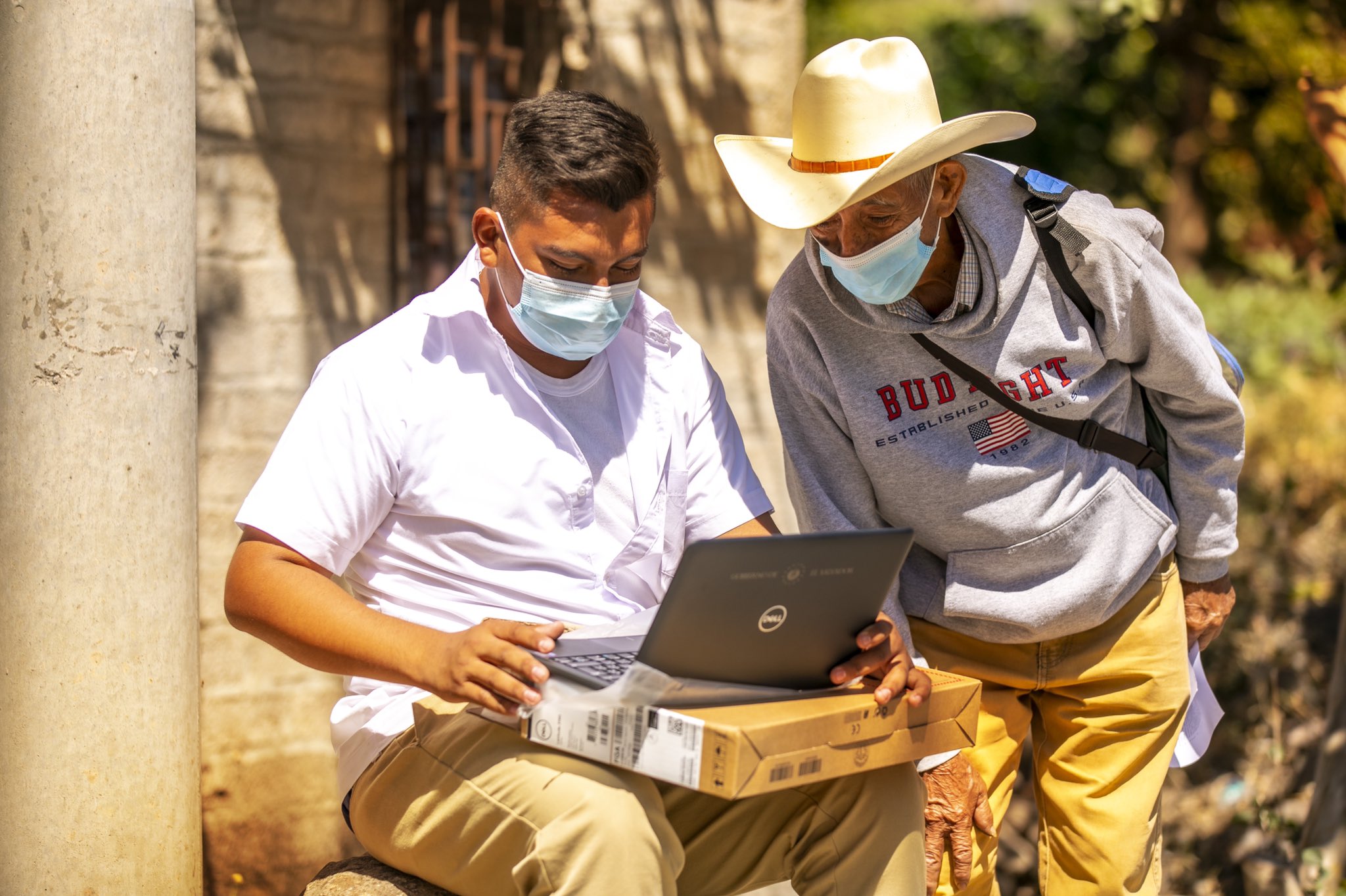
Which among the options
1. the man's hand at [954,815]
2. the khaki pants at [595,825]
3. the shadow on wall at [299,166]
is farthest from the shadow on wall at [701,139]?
the khaki pants at [595,825]

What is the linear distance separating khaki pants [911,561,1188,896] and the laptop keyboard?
40.6 inches

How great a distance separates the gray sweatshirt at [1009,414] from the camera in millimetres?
2785

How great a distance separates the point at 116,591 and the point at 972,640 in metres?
1.78

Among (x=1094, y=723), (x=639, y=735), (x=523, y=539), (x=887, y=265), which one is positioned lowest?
(x=1094, y=723)

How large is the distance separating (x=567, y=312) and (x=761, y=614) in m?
0.81

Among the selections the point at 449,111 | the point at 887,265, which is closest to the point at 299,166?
the point at 449,111

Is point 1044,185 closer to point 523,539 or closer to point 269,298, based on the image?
point 523,539

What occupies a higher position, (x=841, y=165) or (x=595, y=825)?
(x=841, y=165)

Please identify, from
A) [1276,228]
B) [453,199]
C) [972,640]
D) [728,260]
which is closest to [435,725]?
[972,640]

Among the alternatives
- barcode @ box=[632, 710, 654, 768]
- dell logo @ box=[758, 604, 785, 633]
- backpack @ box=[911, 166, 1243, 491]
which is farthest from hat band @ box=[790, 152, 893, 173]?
barcode @ box=[632, 710, 654, 768]

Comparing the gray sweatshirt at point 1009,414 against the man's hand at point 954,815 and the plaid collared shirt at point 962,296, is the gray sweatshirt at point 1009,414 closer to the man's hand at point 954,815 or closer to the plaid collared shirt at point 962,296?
the plaid collared shirt at point 962,296

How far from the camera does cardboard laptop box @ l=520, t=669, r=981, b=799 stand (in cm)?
205

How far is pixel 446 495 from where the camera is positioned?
8.58 ft

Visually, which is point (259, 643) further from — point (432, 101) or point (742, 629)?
point (742, 629)
